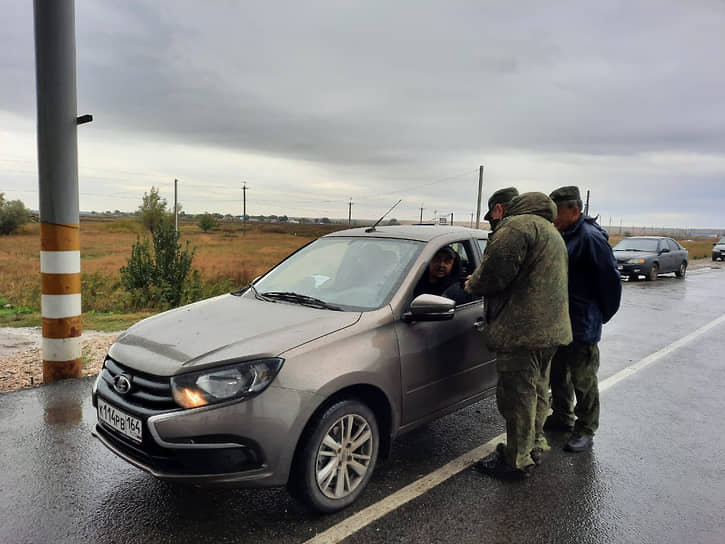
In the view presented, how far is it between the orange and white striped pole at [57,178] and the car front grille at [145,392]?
2.57m

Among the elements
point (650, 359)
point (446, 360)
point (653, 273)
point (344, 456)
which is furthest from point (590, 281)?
point (653, 273)

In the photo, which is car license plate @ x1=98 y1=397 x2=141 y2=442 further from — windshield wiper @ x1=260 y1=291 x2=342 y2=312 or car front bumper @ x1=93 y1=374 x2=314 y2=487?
windshield wiper @ x1=260 y1=291 x2=342 y2=312

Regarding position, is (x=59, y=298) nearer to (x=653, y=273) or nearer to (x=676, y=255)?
(x=653, y=273)

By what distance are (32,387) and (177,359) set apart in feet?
10.3

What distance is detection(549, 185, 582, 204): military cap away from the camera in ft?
12.8

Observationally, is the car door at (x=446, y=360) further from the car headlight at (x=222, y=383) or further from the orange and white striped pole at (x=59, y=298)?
the orange and white striped pole at (x=59, y=298)

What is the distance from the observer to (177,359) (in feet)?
8.80

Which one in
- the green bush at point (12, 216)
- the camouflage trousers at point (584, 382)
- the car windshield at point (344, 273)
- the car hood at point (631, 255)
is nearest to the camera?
the car windshield at point (344, 273)

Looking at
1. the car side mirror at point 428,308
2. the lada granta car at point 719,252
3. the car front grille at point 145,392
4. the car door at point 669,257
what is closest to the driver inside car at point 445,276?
the car side mirror at point 428,308

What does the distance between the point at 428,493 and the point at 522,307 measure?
1327 millimetres

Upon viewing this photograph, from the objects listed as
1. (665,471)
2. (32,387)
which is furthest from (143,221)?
(665,471)

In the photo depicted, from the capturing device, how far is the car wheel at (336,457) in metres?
2.71

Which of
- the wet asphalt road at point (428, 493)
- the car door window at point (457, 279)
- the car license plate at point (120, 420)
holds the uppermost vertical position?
the car door window at point (457, 279)

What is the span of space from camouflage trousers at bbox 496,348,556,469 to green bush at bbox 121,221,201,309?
319 inches
